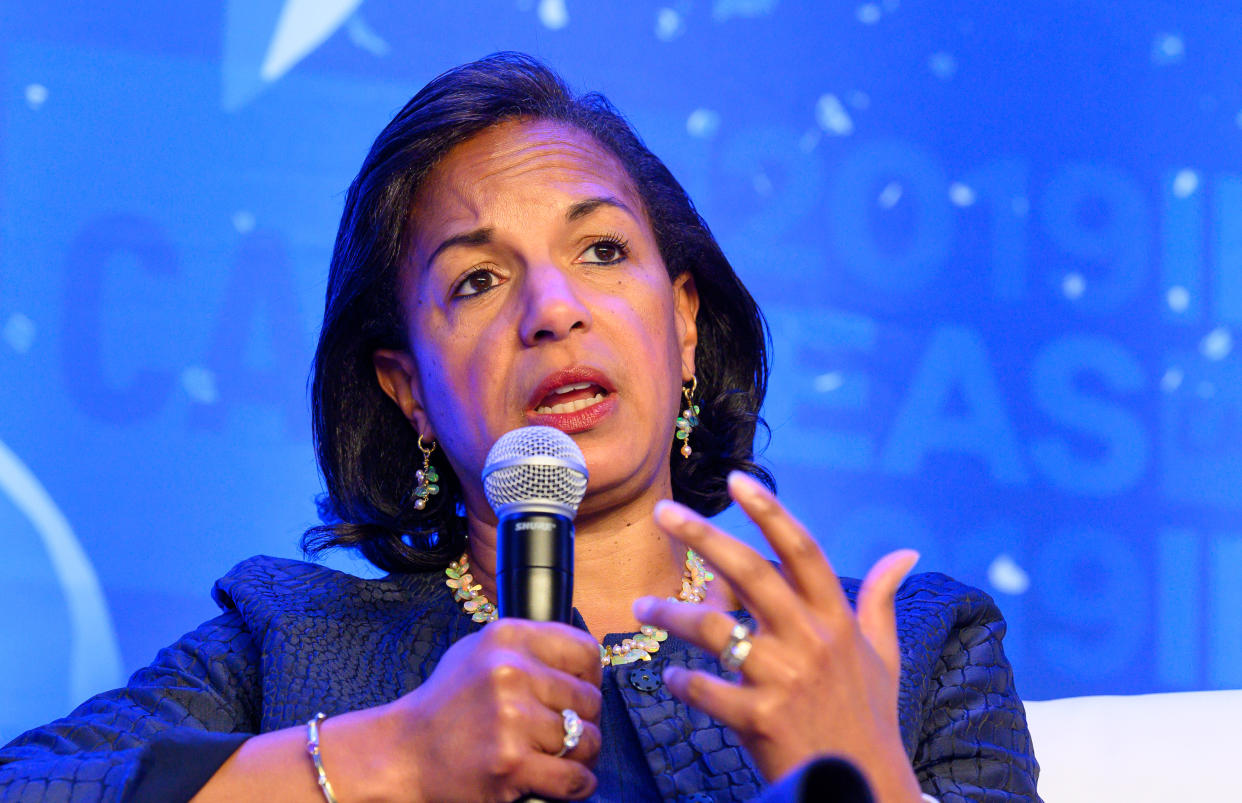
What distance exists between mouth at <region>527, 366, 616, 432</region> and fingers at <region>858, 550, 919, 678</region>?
0.58 metres

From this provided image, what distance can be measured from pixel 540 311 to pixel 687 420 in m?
0.48

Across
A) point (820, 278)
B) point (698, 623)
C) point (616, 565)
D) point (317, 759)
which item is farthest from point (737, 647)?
point (820, 278)

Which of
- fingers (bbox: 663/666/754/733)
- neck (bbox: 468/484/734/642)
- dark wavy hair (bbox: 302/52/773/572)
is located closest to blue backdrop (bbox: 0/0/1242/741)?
dark wavy hair (bbox: 302/52/773/572)

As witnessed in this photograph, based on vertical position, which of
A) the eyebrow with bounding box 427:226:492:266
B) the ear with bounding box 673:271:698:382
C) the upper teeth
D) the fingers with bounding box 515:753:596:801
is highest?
the ear with bounding box 673:271:698:382

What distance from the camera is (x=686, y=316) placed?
217cm

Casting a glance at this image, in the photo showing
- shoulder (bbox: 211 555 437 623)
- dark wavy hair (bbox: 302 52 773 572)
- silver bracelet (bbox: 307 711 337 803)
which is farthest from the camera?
dark wavy hair (bbox: 302 52 773 572)

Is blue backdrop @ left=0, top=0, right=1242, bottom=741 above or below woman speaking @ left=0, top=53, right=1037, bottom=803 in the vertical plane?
above

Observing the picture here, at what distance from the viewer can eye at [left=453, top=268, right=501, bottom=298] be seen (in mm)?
1834

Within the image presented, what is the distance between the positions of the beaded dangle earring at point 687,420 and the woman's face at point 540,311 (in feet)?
0.35

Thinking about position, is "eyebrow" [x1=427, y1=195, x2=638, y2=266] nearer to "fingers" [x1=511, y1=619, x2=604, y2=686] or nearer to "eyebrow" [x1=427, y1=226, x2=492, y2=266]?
"eyebrow" [x1=427, y1=226, x2=492, y2=266]

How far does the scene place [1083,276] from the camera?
2986 millimetres

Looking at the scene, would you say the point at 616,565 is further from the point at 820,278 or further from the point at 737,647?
the point at 820,278

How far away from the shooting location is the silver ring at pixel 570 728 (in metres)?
1.08

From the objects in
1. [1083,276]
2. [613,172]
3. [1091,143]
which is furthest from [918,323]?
[613,172]
